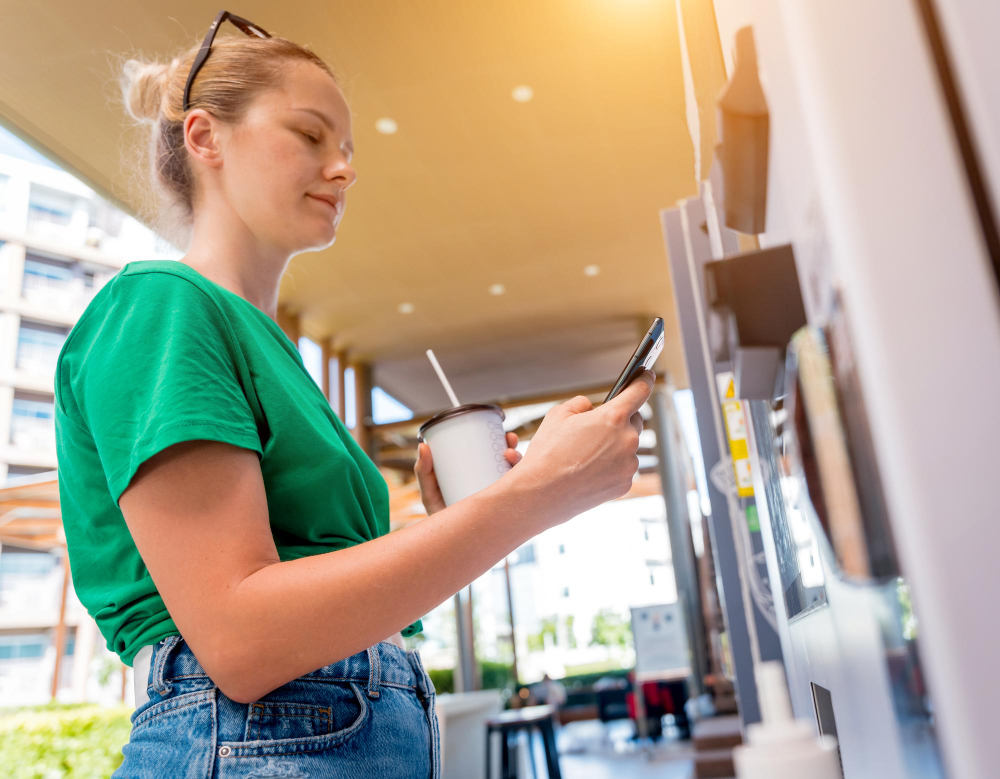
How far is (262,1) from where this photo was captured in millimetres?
3846

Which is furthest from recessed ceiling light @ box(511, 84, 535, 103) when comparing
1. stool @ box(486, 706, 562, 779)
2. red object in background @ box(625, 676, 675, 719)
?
red object in background @ box(625, 676, 675, 719)

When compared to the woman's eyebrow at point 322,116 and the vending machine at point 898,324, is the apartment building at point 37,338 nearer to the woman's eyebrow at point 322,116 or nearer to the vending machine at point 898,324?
the woman's eyebrow at point 322,116

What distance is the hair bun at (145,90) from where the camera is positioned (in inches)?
43.9

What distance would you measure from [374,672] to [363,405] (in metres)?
7.51

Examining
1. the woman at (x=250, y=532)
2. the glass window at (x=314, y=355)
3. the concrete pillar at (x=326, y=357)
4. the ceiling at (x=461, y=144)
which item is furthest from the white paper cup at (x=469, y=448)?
the concrete pillar at (x=326, y=357)

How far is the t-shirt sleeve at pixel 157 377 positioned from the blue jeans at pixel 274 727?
0.59 ft

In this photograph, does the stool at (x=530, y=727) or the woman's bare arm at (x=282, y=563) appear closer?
the woman's bare arm at (x=282, y=563)

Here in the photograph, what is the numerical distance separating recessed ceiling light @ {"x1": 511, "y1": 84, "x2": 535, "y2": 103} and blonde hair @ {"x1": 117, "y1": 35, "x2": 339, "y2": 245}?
364cm

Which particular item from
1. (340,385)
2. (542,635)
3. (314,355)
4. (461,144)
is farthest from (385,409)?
(461,144)

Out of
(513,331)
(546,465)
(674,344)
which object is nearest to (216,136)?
(546,465)

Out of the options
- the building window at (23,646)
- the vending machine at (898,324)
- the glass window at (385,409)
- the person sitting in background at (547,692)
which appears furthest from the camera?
the person sitting in background at (547,692)

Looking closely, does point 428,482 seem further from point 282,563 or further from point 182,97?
point 182,97

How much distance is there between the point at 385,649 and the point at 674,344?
7.99m

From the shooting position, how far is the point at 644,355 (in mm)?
641
